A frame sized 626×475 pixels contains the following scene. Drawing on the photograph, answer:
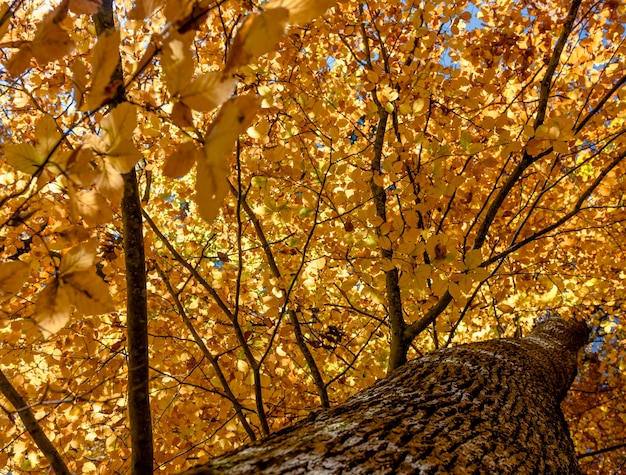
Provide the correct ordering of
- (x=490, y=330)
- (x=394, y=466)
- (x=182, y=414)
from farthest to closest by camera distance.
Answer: (x=490, y=330) < (x=182, y=414) < (x=394, y=466)

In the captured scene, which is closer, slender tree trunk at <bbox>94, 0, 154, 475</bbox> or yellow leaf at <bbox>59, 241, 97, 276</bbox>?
yellow leaf at <bbox>59, 241, 97, 276</bbox>

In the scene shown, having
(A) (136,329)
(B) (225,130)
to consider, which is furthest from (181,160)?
(A) (136,329)

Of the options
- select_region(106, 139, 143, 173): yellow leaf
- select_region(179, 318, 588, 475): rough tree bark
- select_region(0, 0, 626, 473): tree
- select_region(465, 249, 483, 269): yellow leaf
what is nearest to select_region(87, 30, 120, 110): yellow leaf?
select_region(0, 0, 626, 473): tree

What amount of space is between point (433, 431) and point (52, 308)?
3.49 feet

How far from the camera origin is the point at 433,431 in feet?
3.94

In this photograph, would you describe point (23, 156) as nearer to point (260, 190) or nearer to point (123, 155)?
point (123, 155)

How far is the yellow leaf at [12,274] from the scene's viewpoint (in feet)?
2.29

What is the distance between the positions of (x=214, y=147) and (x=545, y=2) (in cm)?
521

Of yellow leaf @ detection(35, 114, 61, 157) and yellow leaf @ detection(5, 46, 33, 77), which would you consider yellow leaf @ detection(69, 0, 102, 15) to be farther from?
yellow leaf @ detection(35, 114, 61, 157)

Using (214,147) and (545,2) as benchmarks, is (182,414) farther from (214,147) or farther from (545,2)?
(545,2)

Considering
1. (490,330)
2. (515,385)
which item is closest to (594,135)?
(490,330)

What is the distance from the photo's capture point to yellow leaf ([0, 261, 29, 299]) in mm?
699

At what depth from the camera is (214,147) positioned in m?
0.44

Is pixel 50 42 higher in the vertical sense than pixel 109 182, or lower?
higher
